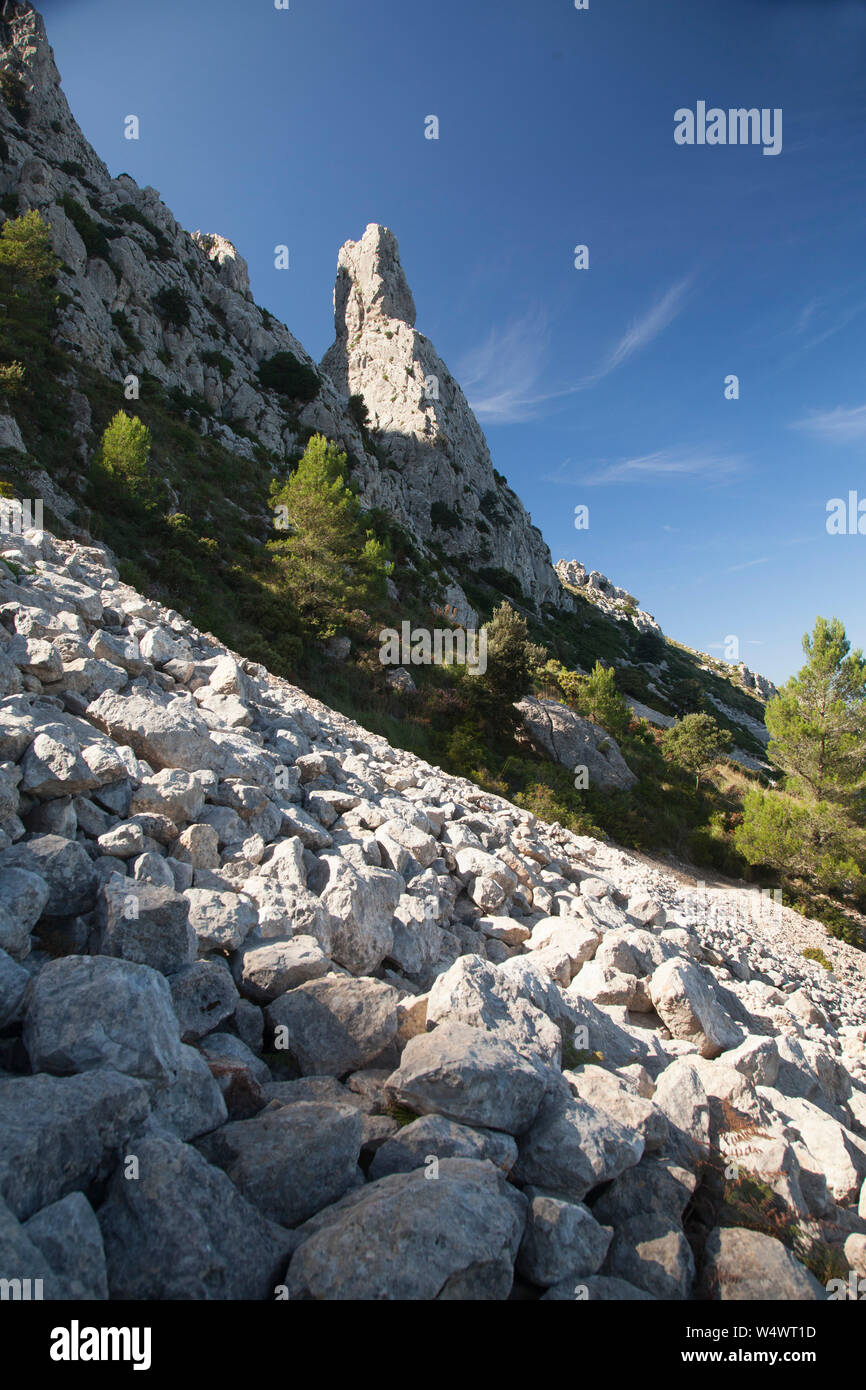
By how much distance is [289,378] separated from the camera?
171 feet

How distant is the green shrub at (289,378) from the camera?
170ft

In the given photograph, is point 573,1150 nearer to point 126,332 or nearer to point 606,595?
point 126,332

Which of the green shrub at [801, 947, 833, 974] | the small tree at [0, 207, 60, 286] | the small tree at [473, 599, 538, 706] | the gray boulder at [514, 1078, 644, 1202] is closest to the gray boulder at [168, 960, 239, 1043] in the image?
the gray boulder at [514, 1078, 644, 1202]

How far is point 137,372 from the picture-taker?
38281mm

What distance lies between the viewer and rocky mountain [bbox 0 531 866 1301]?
2.30 meters

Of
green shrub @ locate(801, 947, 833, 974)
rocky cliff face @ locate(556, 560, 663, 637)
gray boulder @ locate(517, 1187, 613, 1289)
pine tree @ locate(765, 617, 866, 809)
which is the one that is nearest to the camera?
gray boulder @ locate(517, 1187, 613, 1289)

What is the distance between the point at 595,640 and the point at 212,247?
204ft

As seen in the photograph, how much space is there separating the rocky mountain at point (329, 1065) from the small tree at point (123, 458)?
662 inches

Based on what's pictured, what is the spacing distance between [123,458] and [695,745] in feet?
95.4

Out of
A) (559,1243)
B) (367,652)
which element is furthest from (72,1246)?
(367,652)

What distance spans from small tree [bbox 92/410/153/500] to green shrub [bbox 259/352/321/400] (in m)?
33.6

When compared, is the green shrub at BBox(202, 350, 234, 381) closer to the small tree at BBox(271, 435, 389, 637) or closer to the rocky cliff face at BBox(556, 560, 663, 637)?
the small tree at BBox(271, 435, 389, 637)

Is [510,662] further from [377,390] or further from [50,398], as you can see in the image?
[377,390]
